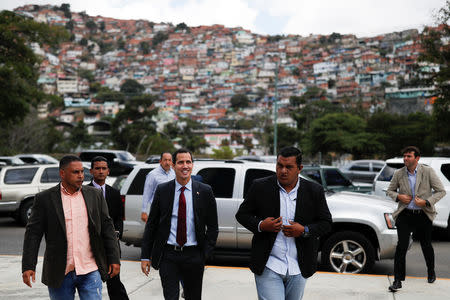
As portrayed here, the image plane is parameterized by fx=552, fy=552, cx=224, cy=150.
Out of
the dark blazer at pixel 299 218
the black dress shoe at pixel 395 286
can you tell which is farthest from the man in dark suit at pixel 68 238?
the black dress shoe at pixel 395 286

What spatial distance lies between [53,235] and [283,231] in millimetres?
1681

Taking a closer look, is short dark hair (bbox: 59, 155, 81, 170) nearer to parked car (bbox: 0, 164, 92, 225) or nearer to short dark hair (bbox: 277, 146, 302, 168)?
short dark hair (bbox: 277, 146, 302, 168)

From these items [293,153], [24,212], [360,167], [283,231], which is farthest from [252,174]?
[360,167]

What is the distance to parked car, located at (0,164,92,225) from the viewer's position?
47.3 ft

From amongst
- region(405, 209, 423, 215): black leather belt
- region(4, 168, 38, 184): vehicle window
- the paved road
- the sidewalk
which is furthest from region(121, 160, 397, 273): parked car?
region(4, 168, 38, 184): vehicle window

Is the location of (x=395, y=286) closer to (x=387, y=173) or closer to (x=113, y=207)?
(x=113, y=207)

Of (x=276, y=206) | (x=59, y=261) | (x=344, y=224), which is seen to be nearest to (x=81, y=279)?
(x=59, y=261)

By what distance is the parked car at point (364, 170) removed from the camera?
25173mm

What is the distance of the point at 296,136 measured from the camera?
281 ft

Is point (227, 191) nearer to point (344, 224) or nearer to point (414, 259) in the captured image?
point (344, 224)

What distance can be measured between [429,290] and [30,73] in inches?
653

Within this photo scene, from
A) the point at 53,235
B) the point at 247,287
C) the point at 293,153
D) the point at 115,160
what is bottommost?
the point at 247,287

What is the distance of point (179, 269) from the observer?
180 inches

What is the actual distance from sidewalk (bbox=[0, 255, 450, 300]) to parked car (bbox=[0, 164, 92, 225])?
6.78 meters
